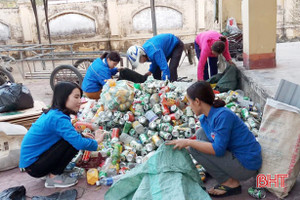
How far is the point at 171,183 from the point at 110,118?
1.86 metres

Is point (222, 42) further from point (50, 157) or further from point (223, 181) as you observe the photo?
point (50, 157)

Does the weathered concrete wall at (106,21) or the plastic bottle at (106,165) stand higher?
the weathered concrete wall at (106,21)

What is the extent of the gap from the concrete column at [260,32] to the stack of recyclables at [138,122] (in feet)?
3.99

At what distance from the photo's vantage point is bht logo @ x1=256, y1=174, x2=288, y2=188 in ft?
8.66

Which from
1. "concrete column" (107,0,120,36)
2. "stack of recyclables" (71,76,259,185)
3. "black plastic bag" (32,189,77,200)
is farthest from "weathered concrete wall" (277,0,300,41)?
"black plastic bag" (32,189,77,200)

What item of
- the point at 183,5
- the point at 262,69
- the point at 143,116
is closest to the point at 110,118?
the point at 143,116

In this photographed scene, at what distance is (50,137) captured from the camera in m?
3.05

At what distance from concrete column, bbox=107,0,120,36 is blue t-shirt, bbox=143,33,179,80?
10.3 metres

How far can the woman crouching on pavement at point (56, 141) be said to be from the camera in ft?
9.61

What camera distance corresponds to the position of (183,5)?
1520 centimetres

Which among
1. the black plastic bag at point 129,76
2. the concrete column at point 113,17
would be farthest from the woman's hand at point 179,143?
the concrete column at point 113,17

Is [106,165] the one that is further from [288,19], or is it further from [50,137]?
[288,19]

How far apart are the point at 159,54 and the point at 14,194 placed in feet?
9.98

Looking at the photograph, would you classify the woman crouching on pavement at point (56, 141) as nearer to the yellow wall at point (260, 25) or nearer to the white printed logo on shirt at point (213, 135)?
the white printed logo on shirt at point (213, 135)
